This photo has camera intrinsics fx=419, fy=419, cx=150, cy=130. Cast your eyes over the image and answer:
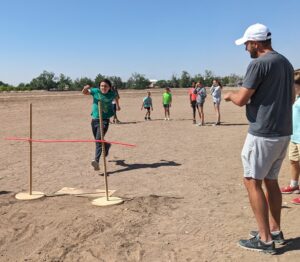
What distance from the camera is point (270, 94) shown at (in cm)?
398

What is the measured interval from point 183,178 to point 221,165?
1.49m

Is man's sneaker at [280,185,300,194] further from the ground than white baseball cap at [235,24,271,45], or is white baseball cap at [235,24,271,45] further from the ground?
white baseball cap at [235,24,271,45]

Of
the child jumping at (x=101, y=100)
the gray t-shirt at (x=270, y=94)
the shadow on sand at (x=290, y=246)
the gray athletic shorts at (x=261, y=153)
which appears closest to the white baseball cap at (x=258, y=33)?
the gray t-shirt at (x=270, y=94)

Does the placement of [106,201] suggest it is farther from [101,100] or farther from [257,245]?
[101,100]

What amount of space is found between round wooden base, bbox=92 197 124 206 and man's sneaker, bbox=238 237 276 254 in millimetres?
2244

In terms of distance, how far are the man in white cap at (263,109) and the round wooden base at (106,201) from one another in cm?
249

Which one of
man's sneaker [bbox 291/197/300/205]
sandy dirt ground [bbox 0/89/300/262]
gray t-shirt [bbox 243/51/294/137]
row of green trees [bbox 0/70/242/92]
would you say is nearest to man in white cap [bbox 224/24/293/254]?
gray t-shirt [bbox 243/51/294/137]

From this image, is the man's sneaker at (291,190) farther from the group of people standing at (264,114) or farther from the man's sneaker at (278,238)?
the group of people standing at (264,114)

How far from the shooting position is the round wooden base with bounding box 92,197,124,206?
6098mm

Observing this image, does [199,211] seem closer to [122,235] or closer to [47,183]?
[122,235]

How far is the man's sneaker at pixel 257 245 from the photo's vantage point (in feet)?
13.8

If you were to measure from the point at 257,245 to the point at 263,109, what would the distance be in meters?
1.40

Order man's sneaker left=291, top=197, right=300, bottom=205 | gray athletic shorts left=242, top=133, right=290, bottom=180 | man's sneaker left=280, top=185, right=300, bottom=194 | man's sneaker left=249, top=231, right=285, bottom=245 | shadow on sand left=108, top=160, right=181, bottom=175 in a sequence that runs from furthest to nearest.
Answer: shadow on sand left=108, top=160, right=181, bottom=175
man's sneaker left=280, top=185, right=300, bottom=194
man's sneaker left=291, top=197, right=300, bottom=205
man's sneaker left=249, top=231, right=285, bottom=245
gray athletic shorts left=242, top=133, right=290, bottom=180

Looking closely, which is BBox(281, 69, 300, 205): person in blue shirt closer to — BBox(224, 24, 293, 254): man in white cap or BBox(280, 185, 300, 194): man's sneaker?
BBox(280, 185, 300, 194): man's sneaker
